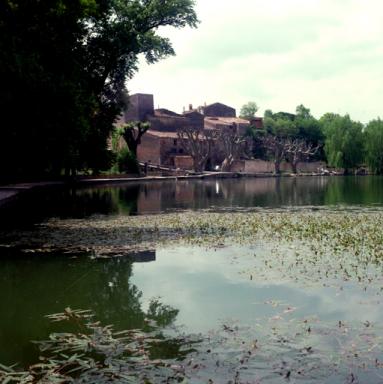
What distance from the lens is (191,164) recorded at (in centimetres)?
8381

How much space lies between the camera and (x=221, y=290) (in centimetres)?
920

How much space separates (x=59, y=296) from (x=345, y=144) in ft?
271

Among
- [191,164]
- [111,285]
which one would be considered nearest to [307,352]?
[111,285]

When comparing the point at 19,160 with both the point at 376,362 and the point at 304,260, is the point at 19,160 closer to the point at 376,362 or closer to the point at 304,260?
the point at 304,260

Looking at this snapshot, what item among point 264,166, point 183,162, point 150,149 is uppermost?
point 150,149

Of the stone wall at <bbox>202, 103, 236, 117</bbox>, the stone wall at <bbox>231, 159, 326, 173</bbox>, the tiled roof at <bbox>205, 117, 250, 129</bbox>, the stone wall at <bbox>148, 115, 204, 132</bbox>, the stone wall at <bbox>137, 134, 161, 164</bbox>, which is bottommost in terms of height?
the stone wall at <bbox>231, 159, 326, 173</bbox>

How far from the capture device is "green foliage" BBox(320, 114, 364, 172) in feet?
285

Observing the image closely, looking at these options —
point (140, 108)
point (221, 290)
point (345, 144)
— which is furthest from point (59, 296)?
point (345, 144)

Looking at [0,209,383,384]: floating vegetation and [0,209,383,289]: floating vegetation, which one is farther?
[0,209,383,289]: floating vegetation

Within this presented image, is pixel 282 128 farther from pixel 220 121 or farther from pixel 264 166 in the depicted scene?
pixel 264 166

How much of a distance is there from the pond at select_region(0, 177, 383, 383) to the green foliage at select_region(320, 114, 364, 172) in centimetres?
7053

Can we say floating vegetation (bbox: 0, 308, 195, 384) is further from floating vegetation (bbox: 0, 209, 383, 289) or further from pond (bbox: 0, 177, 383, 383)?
floating vegetation (bbox: 0, 209, 383, 289)

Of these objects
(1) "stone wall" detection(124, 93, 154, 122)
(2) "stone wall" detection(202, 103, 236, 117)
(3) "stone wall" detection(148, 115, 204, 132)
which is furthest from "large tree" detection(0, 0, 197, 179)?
(2) "stone wall" detection(202, 103, 236, 117)

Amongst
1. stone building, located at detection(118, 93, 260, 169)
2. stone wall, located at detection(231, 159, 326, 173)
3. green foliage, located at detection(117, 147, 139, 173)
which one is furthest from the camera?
stone wall, located at detection(231, 159, 326, 173)
